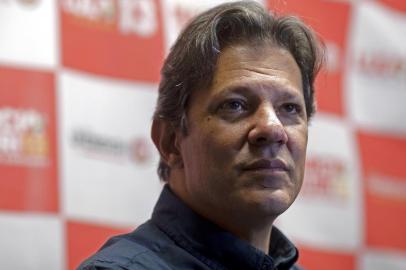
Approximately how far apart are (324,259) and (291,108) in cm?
117

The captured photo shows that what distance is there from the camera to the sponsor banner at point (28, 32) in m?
1.88

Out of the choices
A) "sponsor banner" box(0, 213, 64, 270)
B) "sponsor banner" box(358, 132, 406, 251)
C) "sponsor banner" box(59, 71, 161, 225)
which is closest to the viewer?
"sponsor banner" box(0, 213, 64, 270)

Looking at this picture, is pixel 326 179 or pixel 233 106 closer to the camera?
pixel 233 106

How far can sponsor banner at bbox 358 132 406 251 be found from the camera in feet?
7.91

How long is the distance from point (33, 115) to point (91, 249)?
0.31 m

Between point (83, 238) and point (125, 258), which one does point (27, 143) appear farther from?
point (125, 258)

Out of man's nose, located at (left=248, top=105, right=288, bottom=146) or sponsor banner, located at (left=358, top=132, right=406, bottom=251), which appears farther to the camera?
sponsor banner, located at (left=358, top=132, right=406, bottom=251)

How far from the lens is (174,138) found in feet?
4.21

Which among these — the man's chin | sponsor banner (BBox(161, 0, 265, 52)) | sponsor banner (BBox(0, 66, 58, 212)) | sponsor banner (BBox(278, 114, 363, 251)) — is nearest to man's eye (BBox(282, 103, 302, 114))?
the man's chin

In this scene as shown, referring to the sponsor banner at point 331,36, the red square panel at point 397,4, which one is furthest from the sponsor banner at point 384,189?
the red square panel at point 397,4

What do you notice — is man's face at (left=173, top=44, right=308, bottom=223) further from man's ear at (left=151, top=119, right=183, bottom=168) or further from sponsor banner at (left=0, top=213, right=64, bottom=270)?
sponsor banner at (left=0, top=213, right=64, bottom=270)

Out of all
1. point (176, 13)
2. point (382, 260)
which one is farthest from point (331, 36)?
point (382, 260)

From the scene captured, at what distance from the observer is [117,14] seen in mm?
2043

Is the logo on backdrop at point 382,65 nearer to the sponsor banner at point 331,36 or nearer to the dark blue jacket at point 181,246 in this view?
the sponsor banner at point 331,36
